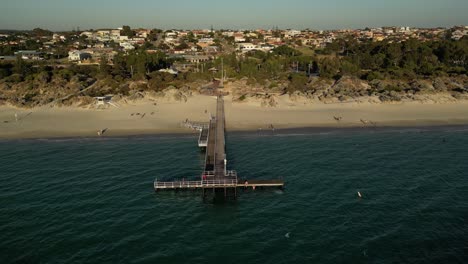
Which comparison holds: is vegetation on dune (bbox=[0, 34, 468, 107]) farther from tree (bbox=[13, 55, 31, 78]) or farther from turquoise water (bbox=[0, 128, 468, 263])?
turquoise water (bbox=[0, 128, 468, 263])

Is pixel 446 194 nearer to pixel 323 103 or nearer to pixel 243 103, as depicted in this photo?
pixel 323 103

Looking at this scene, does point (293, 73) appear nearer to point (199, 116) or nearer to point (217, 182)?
point (199, 116)

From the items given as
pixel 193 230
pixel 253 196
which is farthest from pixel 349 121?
pixel 193 230

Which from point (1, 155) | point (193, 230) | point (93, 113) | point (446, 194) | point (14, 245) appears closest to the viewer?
point (14, 245)

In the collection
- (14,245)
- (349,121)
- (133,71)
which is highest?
(133,71)

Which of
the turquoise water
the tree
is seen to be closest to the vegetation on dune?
the tree

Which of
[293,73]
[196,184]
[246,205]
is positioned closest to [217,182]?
[196,184]
